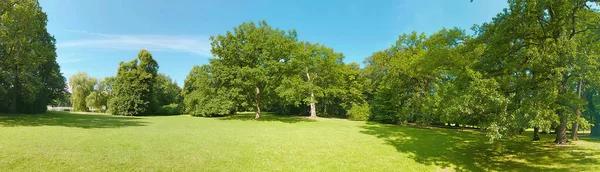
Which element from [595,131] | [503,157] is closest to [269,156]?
[503,157]

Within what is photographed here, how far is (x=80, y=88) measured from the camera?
40.8 metres

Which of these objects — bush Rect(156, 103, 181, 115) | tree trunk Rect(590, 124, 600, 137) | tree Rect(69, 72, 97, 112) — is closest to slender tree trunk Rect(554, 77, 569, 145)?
tree trunk Rect(590, 124, 600, 137)

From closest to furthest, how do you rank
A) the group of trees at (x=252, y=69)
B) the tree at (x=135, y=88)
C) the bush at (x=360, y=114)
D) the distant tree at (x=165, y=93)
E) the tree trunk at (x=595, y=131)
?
1. the tree trunk at (x=595, y=131)
2. the group of trees at (x=252, y=69)
3. the bush at (x=360, y=114)
4. the tree at (x=135, y=88)
5. the distant tree at (x=165, y=93)

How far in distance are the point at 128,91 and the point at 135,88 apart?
997mm

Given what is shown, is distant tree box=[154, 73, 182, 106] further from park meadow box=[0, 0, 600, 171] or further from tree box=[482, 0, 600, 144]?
tree box=[482, 0, 600, 144]

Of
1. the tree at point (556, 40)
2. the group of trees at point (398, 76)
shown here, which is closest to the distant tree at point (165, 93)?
the group of trees at point (398, 76)

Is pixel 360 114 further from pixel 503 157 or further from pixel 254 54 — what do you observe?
pixel 503 157

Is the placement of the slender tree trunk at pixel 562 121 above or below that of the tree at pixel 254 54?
below

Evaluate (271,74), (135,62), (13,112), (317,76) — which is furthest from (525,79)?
(135,62)

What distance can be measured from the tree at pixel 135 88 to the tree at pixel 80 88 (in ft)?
28.2

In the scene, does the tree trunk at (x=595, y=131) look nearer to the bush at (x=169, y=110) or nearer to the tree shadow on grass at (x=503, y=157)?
the tree shadow on grass at (x=503, y=157)

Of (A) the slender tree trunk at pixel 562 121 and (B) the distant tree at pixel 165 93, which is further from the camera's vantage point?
(B) the distant tree at pixel 165 93

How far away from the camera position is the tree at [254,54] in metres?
25.4

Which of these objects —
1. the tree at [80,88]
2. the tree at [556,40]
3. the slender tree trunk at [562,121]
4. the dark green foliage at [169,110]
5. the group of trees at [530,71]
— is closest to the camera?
the group of trees at [530,71]
